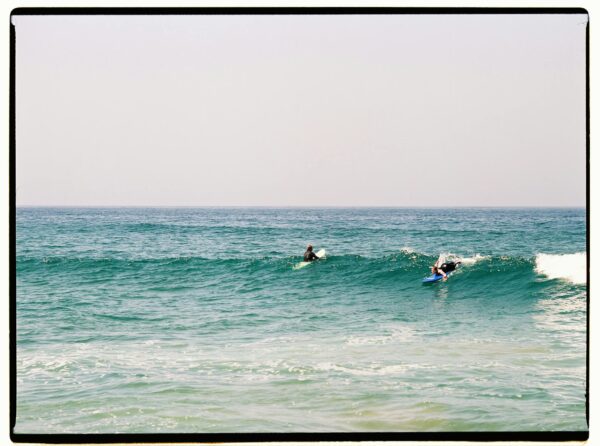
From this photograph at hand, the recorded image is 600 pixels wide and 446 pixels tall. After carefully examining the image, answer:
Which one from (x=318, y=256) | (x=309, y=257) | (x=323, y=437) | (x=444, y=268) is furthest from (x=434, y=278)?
(x=323, y=437)

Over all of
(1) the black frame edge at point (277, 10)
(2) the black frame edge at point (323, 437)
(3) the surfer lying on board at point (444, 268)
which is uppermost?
(1) the black frame edge at point (277, 10)

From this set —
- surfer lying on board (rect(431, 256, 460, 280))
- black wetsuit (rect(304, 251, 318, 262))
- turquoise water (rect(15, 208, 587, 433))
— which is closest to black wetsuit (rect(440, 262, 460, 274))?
surfer lying on board (rect(431, 256, 460, 280))

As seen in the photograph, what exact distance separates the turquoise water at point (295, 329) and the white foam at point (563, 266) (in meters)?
0.05

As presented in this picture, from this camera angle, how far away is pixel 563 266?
1065cm

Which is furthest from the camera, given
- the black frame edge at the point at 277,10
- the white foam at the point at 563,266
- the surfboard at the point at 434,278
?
the surfboard at the point at 434,278

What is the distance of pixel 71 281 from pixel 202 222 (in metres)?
6.83

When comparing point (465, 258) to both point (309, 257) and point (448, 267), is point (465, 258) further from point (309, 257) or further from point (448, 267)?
point (309, 257)

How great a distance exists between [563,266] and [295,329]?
5257mm

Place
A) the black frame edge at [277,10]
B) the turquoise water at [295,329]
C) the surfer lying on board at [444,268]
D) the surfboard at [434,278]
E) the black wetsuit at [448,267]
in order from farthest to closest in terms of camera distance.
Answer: the black wetsuit at [448,267] → the surfer lying on board at [444,268] → the surfboard at [434,278] → the turquoise water at [295,329] → the black frame edge at [277,10]

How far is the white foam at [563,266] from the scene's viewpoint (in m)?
9.70

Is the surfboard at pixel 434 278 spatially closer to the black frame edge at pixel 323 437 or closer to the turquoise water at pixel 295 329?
the turquoise water at pixel 295 329

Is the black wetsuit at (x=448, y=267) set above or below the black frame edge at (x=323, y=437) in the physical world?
above

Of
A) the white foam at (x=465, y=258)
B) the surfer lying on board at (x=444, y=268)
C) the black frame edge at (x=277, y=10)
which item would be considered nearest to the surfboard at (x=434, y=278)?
the surfer lying on board at (x=444, y=268)

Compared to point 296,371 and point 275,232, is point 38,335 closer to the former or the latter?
point 296,371
